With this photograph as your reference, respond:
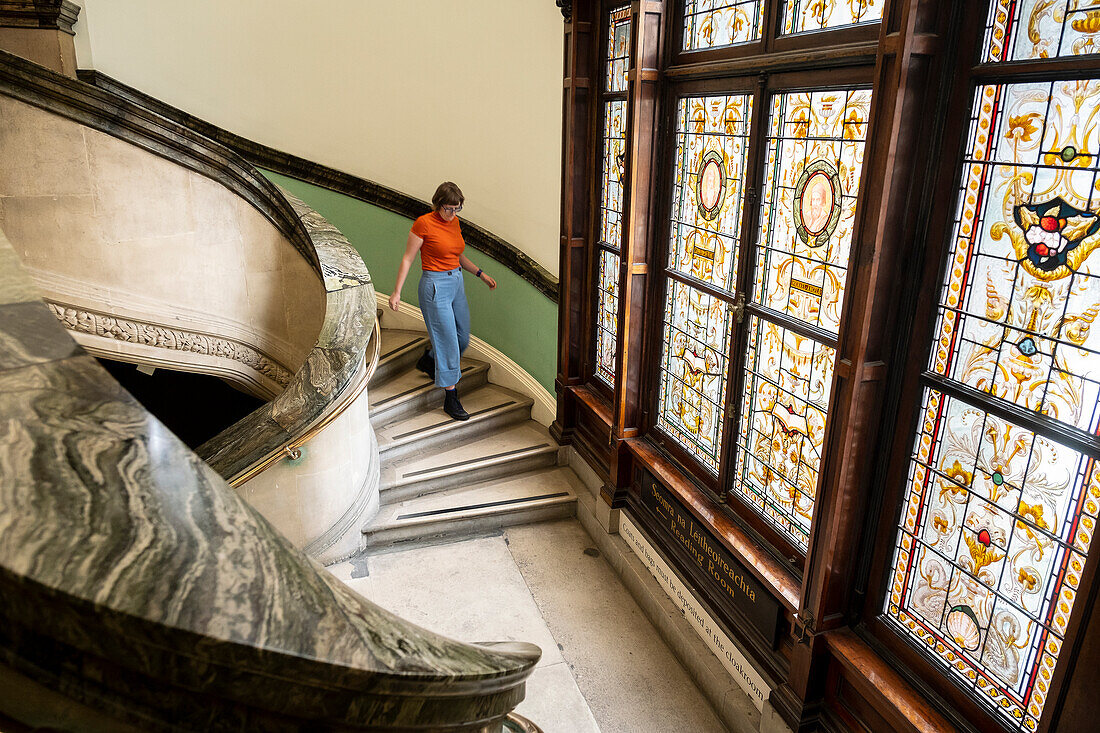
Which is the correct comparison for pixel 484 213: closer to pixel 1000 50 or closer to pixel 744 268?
pixel 744 268

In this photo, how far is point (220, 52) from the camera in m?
6.21

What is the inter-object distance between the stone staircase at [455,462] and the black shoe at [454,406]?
0.19 feet

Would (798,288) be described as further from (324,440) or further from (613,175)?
(324,440)

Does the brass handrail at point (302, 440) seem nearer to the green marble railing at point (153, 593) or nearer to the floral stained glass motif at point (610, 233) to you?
the floral stained glass motif at point (610, 233)

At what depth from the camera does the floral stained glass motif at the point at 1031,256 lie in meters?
1.93

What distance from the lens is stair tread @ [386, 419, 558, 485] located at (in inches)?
199

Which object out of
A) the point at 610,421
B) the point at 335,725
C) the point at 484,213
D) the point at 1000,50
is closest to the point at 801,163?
the point at 1000,50

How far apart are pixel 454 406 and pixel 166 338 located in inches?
74.7

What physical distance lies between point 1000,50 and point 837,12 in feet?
2.61

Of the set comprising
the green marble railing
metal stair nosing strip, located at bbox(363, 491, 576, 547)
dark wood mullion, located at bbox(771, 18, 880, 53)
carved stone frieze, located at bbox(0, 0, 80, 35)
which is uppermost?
carved stone frieze, located at bbox(0, 0, 80, 35)

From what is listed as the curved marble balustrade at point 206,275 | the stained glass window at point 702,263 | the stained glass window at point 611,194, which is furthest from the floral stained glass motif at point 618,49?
the curved marble balustrade at point 206,275

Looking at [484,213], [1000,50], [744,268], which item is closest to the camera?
[1000,50]

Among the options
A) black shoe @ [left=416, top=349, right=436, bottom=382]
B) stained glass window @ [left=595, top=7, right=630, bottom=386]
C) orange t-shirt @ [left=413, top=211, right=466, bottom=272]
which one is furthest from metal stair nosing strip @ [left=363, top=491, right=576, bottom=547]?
orange t-shirt @ [left=413, top=211, right=466, bottom=272]

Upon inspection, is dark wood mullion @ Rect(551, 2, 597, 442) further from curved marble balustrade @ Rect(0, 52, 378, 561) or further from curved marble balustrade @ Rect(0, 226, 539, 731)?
curved marble balustrade @ Rect(0, 226, 539, 731)
